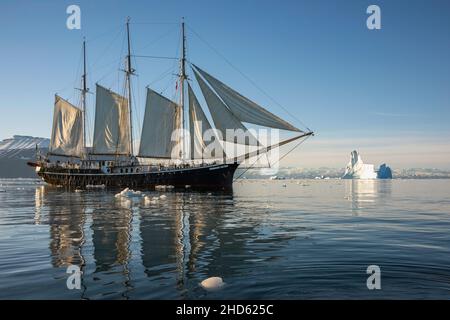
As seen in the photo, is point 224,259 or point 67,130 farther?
point 67,130

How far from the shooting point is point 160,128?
70375mm

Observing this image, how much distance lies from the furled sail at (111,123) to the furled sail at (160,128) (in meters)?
8.65

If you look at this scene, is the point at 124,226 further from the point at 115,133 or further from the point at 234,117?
the point at 115,133

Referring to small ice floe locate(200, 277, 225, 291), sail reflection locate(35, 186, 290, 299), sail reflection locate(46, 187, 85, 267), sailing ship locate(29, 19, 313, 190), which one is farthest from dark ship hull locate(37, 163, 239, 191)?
small ice floe locate(200, 277, 225, 291)

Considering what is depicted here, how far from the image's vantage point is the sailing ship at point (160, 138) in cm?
5653

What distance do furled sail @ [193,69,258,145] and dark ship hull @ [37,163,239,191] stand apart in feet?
27.3

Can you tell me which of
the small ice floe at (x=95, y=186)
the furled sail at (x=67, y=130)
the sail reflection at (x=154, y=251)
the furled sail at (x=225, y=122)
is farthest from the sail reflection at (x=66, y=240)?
the furled sail at (x=67, y=130)

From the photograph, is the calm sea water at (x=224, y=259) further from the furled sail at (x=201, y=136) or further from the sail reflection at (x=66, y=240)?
the furled sail at (x=201, y=136)

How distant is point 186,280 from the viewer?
9891 millimetres

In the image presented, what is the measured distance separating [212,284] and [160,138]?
62394 millimetres

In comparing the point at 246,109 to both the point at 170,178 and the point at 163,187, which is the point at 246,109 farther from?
the point at 163,187

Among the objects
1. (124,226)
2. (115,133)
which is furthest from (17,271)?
(115,133)

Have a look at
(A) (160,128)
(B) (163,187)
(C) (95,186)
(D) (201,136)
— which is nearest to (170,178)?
(B) (163,187)

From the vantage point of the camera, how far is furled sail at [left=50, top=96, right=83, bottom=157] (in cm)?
8481
